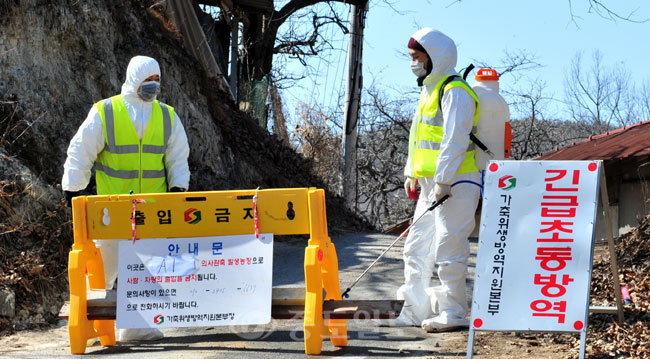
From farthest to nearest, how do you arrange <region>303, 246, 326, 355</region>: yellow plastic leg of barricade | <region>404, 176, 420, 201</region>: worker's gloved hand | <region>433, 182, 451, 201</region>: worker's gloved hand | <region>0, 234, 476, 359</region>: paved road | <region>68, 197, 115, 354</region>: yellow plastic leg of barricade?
1. <region>404, 176, 420, 201</region>: worker's gloved hand
2. <region>433, 182, 451, 201</region>: worker's gloved hand
3. <region>68, 197, 115, 354</region>: yellow plastic leg of barricade
4. <region>0, 234, 476, 359</region>: paved road
5. <region>303, 246, 326, 355</region>: yellow plastic leg of barricade

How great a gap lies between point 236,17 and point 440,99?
13.3 m

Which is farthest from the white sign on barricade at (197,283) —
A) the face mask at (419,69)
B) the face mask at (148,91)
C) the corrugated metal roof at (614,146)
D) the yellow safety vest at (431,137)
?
the corrugated metal roof at (614,146)

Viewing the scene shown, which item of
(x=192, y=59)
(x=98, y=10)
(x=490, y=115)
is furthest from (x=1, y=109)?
(x=490, y=115)

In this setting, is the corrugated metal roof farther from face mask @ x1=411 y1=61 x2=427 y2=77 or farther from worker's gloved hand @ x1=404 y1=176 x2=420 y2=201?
face mask @ x1=411 y1=61 x2=427 y2=77

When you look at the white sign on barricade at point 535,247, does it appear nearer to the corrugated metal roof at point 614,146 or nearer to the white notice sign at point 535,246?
the white notice sign at point 535,246

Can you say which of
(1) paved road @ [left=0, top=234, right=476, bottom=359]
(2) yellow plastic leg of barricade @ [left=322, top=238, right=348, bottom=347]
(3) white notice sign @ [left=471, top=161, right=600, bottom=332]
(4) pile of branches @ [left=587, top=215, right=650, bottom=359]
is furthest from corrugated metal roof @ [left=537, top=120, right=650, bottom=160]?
(2) yellow plastic leg of barricade @ [left=322, top=238, right=348, bottom=347]

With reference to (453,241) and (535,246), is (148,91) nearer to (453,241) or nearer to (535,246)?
(453,241)

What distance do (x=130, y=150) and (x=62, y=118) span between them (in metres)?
4.10

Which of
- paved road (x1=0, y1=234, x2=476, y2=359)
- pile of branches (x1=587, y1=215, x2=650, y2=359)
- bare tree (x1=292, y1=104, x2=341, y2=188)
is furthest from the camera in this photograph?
bare tree (x1=292, y1=104, x2=341, y2=188)

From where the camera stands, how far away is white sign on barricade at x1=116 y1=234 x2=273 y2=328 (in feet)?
18.8

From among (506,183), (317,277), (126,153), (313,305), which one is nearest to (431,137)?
(506,183)

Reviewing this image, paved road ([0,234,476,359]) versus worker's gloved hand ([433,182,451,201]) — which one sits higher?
worker's gloved hand ([433,182,451,201])

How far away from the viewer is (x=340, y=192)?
Result: 19.2m

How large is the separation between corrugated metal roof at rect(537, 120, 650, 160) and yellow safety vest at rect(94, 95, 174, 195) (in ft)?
29.7
